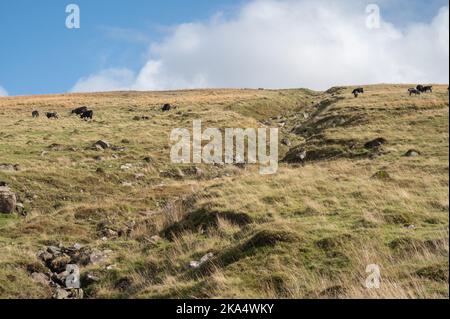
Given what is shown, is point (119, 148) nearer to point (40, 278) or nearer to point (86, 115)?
point (86, 115)

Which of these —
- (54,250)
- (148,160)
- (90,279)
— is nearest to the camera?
(90,279)

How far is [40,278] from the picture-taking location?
48.3ft

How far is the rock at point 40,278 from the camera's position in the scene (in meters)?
14.5

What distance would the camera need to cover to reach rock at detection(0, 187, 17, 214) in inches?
898

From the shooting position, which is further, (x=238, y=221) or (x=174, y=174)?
(x=174, y=174)

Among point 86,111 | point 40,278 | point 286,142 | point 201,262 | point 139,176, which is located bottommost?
point 40,278

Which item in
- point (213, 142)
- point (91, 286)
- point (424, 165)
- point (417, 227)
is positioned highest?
point (213, 142)

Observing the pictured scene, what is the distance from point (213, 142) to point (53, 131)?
15.7 m

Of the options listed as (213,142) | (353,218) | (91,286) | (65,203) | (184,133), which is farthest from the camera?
(184,133)

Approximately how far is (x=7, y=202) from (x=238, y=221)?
11.9m

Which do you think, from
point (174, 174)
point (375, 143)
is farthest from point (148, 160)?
point (375, 143)

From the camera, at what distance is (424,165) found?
22375 mm

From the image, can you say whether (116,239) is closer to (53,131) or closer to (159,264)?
(159,264)
